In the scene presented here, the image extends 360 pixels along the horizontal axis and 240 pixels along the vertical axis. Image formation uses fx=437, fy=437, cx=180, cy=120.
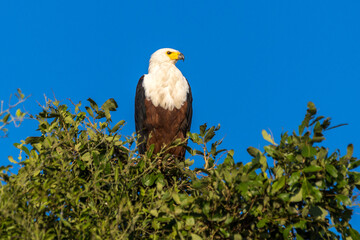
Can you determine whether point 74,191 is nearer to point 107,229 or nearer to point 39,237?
point 107,229

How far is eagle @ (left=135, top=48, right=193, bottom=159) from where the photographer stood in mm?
7055

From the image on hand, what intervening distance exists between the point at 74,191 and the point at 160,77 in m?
3.62

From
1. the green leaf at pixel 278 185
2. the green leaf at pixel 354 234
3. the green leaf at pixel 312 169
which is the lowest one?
the green leaf at pixel 354 234

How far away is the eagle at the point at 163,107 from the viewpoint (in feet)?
23.1

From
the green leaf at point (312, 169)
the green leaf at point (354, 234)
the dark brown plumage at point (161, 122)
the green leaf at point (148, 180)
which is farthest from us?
the dark brown plumage at point (161, 122)

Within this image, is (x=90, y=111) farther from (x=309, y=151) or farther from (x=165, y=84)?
(x=165, y=84)

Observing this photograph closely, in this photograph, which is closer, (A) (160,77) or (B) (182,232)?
(B) (182,232)

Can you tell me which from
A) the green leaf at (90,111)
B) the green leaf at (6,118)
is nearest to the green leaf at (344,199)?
the green leaf at (90,111)

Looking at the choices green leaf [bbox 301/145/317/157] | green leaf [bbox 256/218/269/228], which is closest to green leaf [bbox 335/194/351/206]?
green leaf [bbox 301/145/317/157]

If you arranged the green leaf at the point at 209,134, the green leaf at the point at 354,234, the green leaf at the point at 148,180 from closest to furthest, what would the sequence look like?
the green leaf at the point at 354,234
the green leaf at the point at 148,180
the green leaf at the point at 209,134

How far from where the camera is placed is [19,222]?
316 centimetres

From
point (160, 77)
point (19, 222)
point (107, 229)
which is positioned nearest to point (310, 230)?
point (107, 229)

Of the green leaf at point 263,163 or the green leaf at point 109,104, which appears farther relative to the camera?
the green leaf at point 109,104

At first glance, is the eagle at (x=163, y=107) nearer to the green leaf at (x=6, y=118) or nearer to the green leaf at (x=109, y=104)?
the green leaf at (x=109, y=104)
